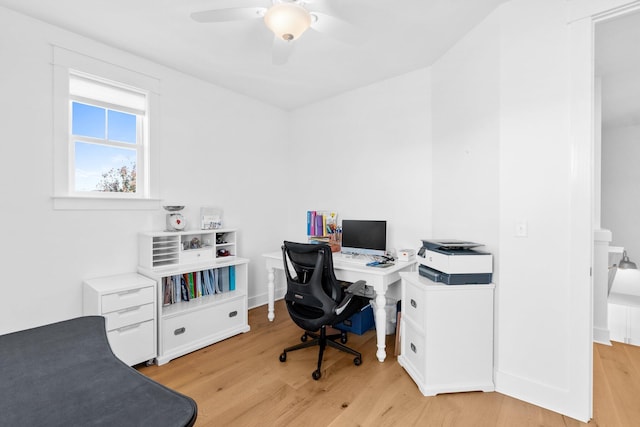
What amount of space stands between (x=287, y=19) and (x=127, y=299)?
2.25 meters

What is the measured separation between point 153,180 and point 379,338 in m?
2.52

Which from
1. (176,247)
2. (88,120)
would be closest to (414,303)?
(176,247)

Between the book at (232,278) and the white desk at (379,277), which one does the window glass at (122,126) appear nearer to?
the book at (232,278)

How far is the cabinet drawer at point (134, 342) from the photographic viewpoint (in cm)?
221

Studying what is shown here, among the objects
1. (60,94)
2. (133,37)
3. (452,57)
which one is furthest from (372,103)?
(60,94)

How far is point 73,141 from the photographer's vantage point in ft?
7.98

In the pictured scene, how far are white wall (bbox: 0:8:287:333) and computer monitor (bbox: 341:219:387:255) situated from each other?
4.21ft

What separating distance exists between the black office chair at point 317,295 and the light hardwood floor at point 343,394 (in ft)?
0.51

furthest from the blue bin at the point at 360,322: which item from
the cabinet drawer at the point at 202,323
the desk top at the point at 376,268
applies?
the cabinet drawer at the point at 202,323

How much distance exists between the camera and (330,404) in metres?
1.91

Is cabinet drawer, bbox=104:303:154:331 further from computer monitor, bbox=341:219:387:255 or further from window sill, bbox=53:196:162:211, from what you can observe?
computer monitor, bbox=341:219:387:255

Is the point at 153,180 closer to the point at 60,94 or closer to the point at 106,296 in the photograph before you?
the point at 60,94

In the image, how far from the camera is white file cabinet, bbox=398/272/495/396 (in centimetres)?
202

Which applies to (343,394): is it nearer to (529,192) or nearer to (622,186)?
(529,192)
